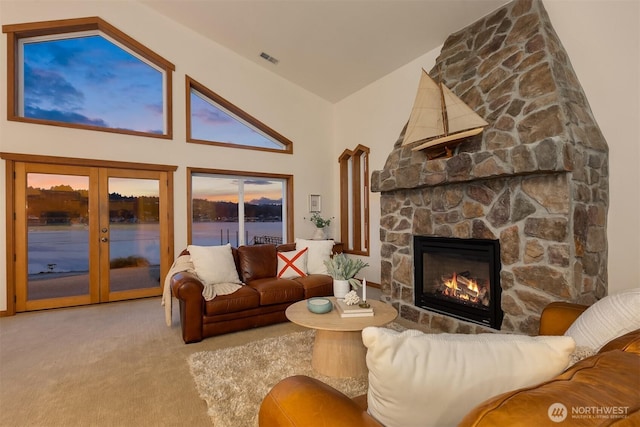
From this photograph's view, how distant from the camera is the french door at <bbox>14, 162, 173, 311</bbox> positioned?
412 centimetres

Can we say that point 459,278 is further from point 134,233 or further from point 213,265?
point 134,233

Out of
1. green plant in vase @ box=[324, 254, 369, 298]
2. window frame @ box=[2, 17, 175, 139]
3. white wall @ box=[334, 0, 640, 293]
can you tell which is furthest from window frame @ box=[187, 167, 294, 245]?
white wall @ box=[334, 0, 640, 293]

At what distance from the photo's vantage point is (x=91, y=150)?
4.43 metres

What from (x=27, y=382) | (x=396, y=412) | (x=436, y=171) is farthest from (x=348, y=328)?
(x=27, y=382)

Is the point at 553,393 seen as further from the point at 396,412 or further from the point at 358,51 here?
the point at 358,51

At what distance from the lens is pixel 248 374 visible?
91.0 inches

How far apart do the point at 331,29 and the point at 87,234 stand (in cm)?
446

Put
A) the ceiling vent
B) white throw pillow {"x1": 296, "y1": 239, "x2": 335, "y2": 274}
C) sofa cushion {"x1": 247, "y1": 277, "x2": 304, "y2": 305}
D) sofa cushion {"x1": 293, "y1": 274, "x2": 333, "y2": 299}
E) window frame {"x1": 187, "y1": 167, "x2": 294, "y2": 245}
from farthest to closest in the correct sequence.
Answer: the ceiling vent
window frame {"x1": 187, "y1": 167, "x2": 294, "y2": 245}
white throw pillow {"x1": 296, "y1": 239, "x2": 335, "y2": 274}
sofa cushion {"x1": 293, "y1": 274, "x2": 333, "y2": 299}
sofa cushion {"x1": 247, "y1": 277, "x2": 304, "y2": 305}

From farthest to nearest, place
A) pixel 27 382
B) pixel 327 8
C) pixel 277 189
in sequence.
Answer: pixel 277 189 < pixel 327 8 < pixel 27 382

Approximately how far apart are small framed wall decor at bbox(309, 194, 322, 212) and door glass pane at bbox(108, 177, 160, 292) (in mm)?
A: 2677

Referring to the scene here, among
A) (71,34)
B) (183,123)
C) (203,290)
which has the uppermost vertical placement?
(71,34)

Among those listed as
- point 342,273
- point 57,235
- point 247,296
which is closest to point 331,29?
point 342,273

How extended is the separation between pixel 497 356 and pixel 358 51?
4643mm

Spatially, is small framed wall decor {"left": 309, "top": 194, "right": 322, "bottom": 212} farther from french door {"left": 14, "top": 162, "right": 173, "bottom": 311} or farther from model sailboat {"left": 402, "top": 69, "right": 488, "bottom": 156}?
model sailboat {"left": 402, "top": 69, "right": 488, "bottom": 156}
